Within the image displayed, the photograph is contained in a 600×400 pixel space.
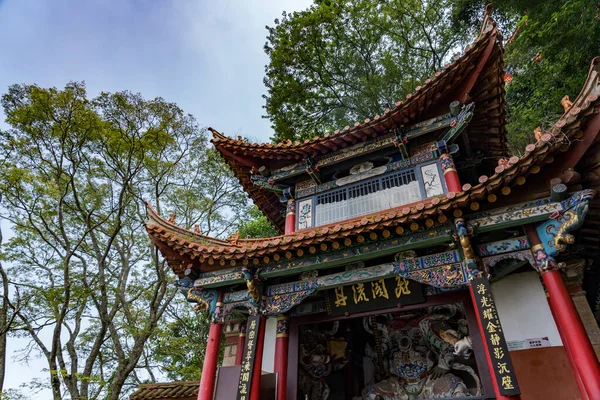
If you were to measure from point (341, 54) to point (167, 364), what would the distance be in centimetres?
1575

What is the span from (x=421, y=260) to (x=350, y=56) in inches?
475

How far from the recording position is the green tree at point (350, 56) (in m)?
14.2

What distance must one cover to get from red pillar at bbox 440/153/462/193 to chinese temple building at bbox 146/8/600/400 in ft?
0.08

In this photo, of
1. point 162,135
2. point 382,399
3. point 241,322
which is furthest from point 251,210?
point 382,399

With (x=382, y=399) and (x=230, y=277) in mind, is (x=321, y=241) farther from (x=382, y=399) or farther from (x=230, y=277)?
(x=382, y=399)

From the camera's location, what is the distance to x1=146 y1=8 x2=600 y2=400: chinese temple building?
13.9 feet

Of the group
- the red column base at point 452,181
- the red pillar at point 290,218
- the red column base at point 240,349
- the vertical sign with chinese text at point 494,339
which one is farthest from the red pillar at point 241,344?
the red column base at point 452,181

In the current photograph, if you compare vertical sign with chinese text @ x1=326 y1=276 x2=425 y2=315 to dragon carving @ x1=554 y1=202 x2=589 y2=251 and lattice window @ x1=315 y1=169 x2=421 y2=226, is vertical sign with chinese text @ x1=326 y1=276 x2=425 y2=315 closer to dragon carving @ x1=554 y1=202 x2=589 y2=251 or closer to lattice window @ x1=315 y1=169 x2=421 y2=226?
lattice window @ x1=315 y1=169 x2=421 y2=226

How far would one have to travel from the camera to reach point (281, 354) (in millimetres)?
5992

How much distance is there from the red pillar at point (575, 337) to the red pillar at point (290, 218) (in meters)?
4.51

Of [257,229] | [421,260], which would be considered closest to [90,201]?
[257,229]

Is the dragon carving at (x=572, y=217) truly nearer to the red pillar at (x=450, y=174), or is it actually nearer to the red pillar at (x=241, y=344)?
the red pillar at (x=450, y=174)

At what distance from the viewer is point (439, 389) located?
5801 mm

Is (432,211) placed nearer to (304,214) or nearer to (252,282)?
(252,282)
